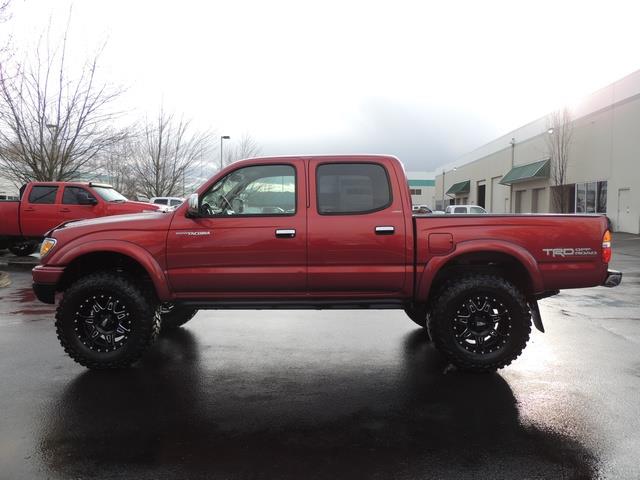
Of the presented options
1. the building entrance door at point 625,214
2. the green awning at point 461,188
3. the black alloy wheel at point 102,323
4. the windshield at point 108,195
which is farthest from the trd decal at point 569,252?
the green awning at point 461,188

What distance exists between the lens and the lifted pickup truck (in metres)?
4.76

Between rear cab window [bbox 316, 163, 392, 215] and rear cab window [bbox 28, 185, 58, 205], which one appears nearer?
rear cab window [bbox 316, 163, 392, 215]

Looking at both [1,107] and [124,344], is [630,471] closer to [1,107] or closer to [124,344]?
[124,344]

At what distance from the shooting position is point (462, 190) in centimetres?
5722

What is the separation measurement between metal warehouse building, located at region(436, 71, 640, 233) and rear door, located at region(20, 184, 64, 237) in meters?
24.8

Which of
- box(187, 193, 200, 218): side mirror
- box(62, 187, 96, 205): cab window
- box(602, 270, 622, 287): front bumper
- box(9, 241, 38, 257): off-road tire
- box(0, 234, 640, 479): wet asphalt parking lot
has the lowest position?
box(0, 234, 640, 479): wet asphalt parking lot

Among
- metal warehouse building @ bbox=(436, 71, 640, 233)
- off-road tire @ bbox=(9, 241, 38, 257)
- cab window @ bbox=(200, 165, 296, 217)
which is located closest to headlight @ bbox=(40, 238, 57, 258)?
cab window @ bbox=(200, 165, 296, 217)

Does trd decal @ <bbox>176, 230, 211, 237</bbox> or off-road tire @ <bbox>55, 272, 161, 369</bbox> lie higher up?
trd decal @ <bbox>176, 230, 211, 237</bbox>

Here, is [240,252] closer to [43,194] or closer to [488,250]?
[488,250]

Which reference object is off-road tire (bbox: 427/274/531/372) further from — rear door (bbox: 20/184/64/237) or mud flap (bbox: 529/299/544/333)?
rear door (bbox: 20/184/64/237)

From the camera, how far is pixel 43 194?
13289mm

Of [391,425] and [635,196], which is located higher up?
[635,196]

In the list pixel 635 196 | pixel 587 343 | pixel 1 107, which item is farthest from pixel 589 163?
pixel 1 107

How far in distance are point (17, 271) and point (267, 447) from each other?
11.6 metres
